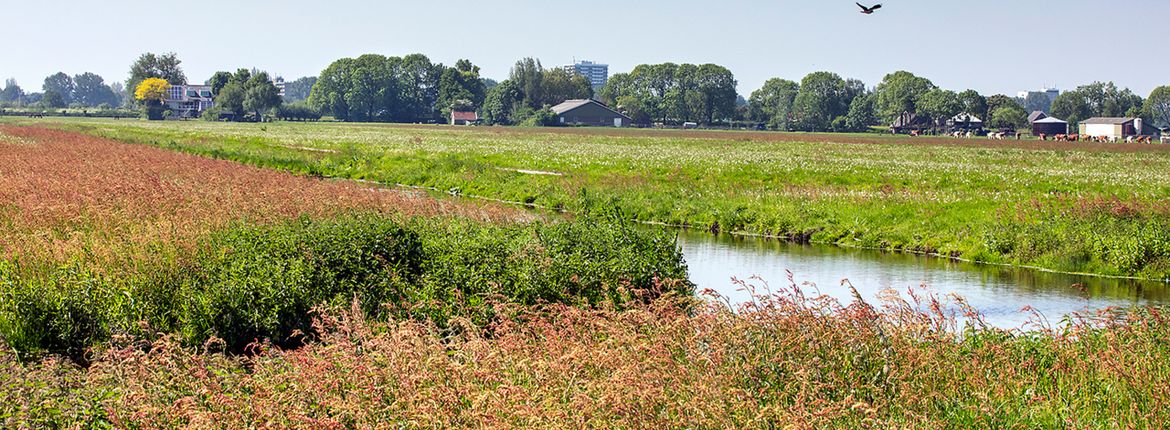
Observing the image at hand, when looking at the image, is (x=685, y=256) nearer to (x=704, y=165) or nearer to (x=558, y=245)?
(x=558, y=245)

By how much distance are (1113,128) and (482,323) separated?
532ft

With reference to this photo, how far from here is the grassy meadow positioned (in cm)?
905

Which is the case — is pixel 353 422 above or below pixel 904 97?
below

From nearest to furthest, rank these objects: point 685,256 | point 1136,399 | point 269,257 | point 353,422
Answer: point 353,422, point 1136,399, point 269,257, point 685,256

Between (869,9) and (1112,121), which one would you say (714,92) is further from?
(869,9)

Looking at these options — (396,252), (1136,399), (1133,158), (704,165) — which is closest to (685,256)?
(396,252)

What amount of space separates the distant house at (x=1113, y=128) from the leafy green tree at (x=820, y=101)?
1518 inches

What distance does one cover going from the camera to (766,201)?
35.0m

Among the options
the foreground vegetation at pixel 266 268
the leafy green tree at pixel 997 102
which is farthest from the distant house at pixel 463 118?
the foreground vegetation at pixel 266 268

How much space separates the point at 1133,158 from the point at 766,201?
42.3m

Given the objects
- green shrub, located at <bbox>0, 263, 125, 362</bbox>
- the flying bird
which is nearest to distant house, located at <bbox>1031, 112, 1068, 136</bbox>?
the flying bird

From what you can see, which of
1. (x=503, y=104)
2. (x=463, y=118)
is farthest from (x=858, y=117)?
(x=463, y=118)

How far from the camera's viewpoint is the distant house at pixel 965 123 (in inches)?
6900

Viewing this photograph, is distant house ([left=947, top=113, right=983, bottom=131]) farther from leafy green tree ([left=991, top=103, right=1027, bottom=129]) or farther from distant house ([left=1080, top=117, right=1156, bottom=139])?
distant house ([left=1080, top=117, right=1156, bottom=139])
